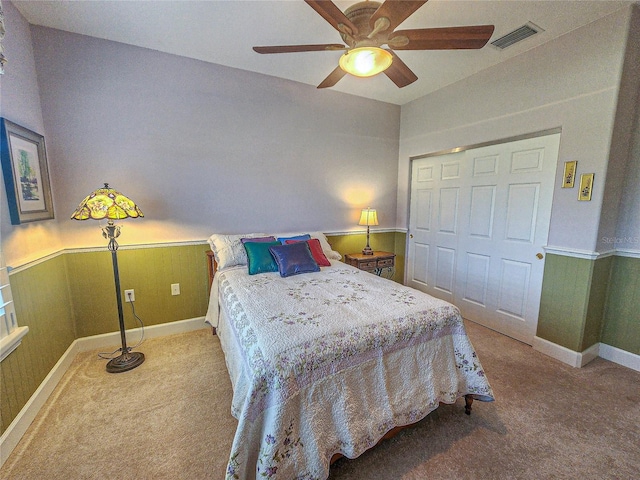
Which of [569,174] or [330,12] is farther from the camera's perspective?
[569,174]

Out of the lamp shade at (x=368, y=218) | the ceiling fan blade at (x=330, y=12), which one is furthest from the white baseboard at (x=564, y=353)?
the ceiling fan blade at (x=330, y=12)

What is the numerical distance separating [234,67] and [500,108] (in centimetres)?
268

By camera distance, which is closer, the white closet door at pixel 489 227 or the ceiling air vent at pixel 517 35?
the ceiling air vent at pixel 517 35

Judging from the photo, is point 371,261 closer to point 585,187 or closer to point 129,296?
point 585,187

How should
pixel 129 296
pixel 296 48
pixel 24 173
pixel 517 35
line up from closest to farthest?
pixel 296 48
pixel 24 173
pixel 517 35
pixel 129 296

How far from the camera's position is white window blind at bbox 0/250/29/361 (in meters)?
1.46

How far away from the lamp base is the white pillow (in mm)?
994

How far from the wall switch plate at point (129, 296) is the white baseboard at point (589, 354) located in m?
3.82

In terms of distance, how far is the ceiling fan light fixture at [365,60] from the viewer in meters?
1.51

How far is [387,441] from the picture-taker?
5.13 ft

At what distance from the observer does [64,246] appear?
236 cm

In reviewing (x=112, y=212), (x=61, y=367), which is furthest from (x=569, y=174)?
(x=61, y=367)

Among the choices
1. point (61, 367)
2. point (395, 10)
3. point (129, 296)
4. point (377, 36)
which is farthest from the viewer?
point (129, 296)

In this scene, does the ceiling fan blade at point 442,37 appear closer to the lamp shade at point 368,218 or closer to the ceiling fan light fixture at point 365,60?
the ceiling fan light fixture at point 365,60
